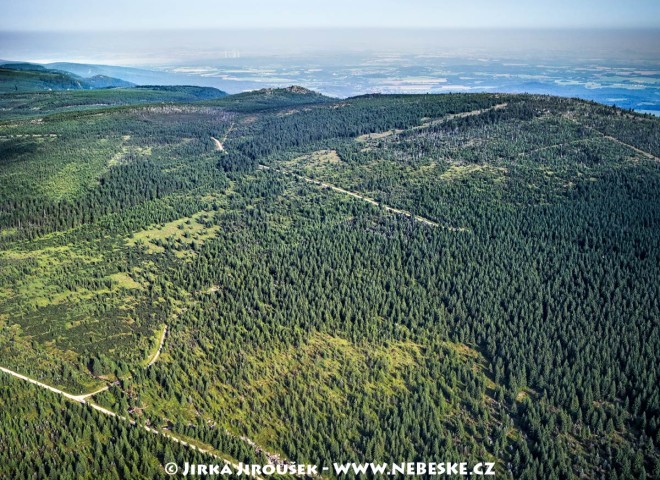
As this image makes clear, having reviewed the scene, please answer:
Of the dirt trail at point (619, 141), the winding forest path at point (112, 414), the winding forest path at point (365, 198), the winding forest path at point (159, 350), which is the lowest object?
the winding forest path at point (112, 414)

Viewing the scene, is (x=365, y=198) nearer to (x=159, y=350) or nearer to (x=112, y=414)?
(x=159, y=350)

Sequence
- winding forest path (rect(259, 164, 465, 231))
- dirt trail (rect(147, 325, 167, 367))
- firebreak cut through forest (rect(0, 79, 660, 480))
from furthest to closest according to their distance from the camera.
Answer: winding forest path (rect(259, 164, 465, 231)) → dirt trail (rect(147, 325, 167, 367)) → firebreak cut through forest (rect(0, 79, 660, 480))

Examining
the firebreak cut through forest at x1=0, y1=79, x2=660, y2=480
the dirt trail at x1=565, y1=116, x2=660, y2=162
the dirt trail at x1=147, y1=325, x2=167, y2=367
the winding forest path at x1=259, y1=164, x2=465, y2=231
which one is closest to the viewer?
the firebreak cut through forest at x1=0, y1=79, x2=660, y2=480

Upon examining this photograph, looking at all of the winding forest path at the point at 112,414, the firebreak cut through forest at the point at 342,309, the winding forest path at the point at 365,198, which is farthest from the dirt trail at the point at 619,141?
the winding forest path at the point at 112,414

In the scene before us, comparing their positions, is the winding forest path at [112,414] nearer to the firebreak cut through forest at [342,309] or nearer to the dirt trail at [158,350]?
the firebreak cut through forest at [342,309]

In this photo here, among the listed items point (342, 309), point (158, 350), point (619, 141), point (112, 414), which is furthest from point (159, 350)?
point (619, 141)

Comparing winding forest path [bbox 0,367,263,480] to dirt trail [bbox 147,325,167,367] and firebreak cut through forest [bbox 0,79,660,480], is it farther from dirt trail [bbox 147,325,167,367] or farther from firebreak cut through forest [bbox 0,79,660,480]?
dirt trail [bbox 147,325,167,367]

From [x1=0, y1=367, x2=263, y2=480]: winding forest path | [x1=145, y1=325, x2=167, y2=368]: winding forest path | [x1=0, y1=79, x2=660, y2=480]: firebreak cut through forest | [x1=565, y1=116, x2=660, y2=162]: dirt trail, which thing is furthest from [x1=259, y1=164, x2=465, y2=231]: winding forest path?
[x1=0, y1=367, x2=263, y2=480]: winding forest path

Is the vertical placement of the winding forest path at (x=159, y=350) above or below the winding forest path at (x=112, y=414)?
above

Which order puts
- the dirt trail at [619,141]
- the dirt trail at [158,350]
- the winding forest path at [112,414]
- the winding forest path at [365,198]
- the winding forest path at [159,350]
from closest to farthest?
1. the winding forest path at [112,414]
2. the winding forest path at [159,350]
3. the dirt trail at [158,350]
4. the winding forest path at [365,198]
5. the dirt trail at [619,141]

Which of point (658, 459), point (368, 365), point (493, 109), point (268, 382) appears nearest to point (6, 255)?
point (268, 382)
